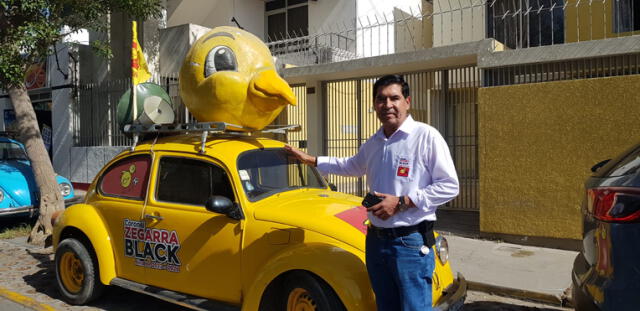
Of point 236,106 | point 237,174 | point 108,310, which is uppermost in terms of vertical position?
point 236,106

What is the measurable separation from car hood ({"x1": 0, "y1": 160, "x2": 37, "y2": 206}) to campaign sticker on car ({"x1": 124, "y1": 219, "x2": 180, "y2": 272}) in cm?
525

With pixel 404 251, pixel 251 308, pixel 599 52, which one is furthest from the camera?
pixel 599 52

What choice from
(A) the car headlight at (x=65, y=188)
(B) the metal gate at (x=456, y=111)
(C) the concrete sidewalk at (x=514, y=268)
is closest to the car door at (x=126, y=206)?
(C) the concrete sidewalk at (x=514, y=268)

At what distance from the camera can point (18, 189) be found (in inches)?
339

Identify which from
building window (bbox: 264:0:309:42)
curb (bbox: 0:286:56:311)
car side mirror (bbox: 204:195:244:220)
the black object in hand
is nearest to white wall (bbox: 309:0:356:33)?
building window (bbox: 264:0:309:42)

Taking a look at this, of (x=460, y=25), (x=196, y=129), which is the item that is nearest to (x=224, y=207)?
(x=196, y=129)

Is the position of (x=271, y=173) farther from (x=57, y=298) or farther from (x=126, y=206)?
(x=57, y=298)

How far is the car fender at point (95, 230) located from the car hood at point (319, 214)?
5.70 ft

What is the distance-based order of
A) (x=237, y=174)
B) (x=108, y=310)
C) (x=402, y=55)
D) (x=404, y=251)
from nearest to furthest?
(x=404, y=251) < (x=237, y=174) < (x=108, y=310) < (x=402, y=55)

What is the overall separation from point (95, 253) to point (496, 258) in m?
4.88

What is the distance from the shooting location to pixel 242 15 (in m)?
16.9

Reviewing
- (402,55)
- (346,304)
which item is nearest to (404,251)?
(346,304)

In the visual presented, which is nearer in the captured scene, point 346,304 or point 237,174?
point 346,304

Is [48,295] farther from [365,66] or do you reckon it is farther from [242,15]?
[242,15]
